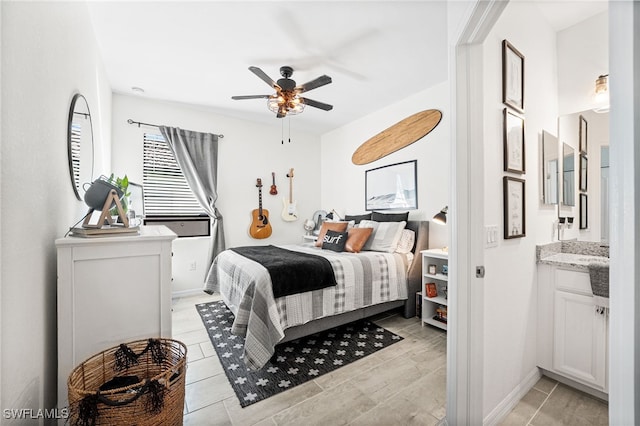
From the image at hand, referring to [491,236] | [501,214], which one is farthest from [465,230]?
[501,214]

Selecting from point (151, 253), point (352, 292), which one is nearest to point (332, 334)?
point (352, 292)

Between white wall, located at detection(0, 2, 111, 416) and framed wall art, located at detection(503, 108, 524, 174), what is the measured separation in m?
2.28

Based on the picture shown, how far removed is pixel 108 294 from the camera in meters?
1.32

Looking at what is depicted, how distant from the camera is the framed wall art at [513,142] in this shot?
5.16 feet

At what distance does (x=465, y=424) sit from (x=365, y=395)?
0.58 m

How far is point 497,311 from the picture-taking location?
1.53 meters

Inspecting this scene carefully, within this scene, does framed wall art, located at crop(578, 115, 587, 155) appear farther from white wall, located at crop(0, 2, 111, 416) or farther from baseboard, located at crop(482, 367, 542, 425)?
white wall, located at crop(0, 2, 111, 416)

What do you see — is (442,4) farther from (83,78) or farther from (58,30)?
(83,78)

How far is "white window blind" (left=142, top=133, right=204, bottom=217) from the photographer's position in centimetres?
371

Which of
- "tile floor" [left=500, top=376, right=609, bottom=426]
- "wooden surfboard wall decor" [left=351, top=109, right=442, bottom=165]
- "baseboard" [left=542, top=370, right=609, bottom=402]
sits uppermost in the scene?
"wooden surfboard wall decor" [left=351, top=109, right=442, bottom=165]

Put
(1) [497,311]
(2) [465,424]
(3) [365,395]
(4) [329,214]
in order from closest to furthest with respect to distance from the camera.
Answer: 1. (2) [465,424]
2. (1) [497,311]
3. (3) [365,395]
4. (4) [329,214]

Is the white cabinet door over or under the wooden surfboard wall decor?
under

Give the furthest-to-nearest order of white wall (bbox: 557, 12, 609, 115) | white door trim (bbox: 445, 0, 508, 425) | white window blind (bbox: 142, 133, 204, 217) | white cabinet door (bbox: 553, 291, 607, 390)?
white window blind (bbox: 142, 133, 204, 217) → white wall (bbox: 557, 12, 609, 115) → white cabinet door (bbox: 553, 291, 607, 390) → white door trim (bbox: 445, 0, 508, 425)

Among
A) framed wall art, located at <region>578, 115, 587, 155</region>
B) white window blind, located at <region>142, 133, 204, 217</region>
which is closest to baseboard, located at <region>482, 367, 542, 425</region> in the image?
framed wall art, located at <region>578, 115, 587, 155</region>
